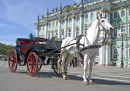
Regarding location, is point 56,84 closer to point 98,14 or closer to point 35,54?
point 35,54

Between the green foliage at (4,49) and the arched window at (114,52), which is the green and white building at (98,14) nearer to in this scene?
the arched window at (114,52)

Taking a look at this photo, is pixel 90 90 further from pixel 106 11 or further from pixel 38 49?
pixel 106 11

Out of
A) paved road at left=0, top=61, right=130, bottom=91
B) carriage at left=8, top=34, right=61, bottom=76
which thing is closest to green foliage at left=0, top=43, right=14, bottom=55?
carriage at left=8, top=34, right=61, bottom=76

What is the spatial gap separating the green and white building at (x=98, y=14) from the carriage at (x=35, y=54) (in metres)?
21.4

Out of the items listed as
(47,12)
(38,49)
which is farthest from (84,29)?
(38,49)

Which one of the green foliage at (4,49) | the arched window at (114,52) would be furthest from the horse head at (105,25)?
the green foliage at (4,49)

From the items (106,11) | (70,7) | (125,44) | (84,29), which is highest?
(70,7)

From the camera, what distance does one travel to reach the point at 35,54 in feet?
28.9

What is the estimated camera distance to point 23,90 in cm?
545

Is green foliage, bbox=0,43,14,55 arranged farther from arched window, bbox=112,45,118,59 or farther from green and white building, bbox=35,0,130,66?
arched window, bbox=112,45,118,59

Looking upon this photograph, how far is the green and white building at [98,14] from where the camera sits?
32000 mm

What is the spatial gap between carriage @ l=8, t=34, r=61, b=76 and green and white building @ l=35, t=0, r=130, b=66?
21437 mm

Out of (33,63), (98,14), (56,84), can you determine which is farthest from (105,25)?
(98,14)

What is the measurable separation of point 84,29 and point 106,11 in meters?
6.77
